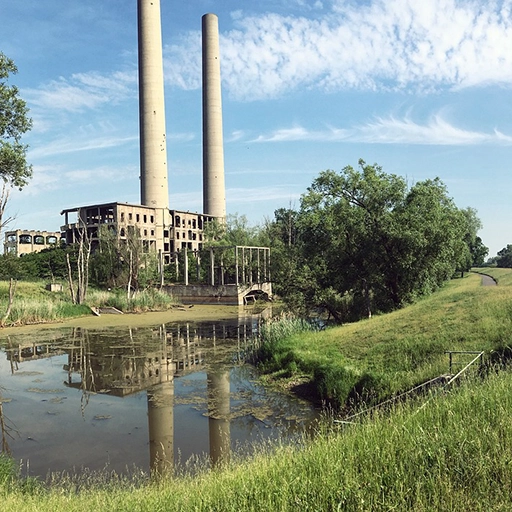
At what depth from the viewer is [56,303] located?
31578 millimetres

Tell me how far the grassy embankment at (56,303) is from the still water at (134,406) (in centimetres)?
741

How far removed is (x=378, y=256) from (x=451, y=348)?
10075mm

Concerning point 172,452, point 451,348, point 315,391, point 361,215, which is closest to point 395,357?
point 451,348

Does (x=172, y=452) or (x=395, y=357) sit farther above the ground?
(x=395, y=357)

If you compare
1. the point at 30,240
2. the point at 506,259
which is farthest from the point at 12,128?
the point at 506,259

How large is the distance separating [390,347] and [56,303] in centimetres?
2458

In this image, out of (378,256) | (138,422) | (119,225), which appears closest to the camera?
(138,422)

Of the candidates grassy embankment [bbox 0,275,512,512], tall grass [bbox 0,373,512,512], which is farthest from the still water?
tall grass [bbox 0,373,512,512]

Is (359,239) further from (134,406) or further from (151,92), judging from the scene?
(151,92)

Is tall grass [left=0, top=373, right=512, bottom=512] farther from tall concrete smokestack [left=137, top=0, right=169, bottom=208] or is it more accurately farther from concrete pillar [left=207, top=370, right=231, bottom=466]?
tall concrete smokestack [left=137, top=0, right=169, bottom=208]

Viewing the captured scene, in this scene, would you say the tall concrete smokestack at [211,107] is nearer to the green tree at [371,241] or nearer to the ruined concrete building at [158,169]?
the ruined concrete building at [158,169]

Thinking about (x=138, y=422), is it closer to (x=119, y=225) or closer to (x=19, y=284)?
(x=19, y=284)

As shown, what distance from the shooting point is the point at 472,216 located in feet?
234

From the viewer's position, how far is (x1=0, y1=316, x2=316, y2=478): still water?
30.2ft
